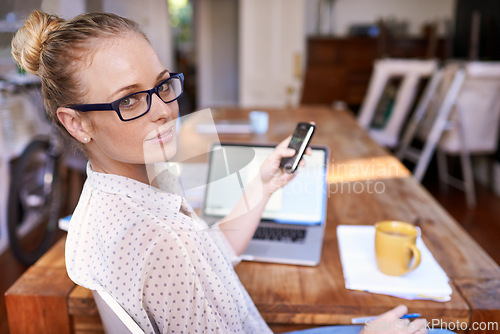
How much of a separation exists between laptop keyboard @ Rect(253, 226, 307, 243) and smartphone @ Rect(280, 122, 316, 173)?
23 cm

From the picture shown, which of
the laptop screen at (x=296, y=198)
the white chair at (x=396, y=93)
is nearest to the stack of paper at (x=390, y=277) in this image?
the laptop screen at (x=296, y=198)

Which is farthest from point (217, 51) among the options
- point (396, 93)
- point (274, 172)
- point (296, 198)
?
point (274, 172)

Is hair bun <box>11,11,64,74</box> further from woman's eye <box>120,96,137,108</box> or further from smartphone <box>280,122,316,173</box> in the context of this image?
smartphone <box>280,122,316,173</box>

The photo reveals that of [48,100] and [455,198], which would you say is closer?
[48,100]

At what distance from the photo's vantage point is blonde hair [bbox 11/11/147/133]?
1.76ft

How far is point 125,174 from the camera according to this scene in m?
0.64

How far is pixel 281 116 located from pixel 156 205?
220 centimetres

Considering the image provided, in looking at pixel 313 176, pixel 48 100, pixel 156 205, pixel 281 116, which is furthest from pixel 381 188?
pixel 281 116

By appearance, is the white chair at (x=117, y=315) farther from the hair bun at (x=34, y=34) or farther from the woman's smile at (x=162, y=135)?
the hair bun at (x=34, y=34)

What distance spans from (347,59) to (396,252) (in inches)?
202

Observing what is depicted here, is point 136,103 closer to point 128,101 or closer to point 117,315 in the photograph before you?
point 128,101

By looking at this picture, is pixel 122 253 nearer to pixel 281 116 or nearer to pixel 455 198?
pixel 281 116

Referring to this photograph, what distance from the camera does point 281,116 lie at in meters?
2.76

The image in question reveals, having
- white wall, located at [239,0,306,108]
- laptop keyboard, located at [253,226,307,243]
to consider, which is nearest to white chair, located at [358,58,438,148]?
white wall, located at [239,0,306,108]
